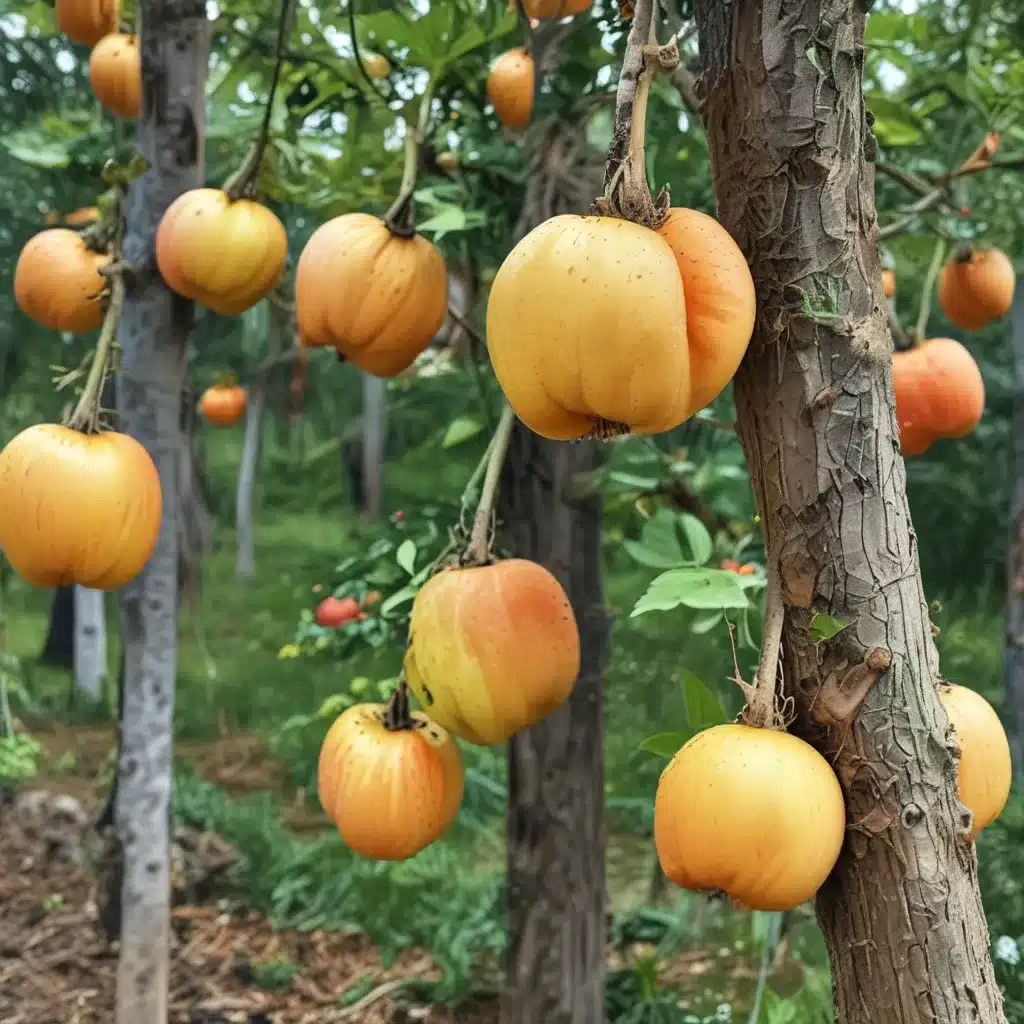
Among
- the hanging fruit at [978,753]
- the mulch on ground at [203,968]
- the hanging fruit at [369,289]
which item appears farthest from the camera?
the mulch on ground at [203,968]

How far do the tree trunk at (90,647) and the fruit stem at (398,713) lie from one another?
4.13m

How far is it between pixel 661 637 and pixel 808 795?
10.8ft

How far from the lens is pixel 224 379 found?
12.9 ft

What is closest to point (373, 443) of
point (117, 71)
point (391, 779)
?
point (117, 71)

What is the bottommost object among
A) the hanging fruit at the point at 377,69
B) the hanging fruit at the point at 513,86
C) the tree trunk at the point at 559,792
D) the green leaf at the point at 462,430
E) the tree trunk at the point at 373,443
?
the tree trunk at the point at 559,792

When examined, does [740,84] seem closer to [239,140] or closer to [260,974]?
[239,140]

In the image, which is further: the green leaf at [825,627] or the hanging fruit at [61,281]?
the hanging fruit at [61,281]

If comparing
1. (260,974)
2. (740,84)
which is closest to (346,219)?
(740,84)

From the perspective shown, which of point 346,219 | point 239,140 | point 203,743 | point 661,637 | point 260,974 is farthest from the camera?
point 203,743

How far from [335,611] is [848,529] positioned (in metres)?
1.62

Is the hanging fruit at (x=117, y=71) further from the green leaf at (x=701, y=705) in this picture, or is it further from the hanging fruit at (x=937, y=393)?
the green leaf at (x=701, y=705)

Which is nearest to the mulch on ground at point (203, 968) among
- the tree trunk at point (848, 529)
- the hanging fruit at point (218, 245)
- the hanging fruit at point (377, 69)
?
the hanging fruit at point (218, 245)

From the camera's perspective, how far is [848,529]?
65 cm

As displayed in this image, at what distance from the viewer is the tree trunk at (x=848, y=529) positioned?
64 centimetres
